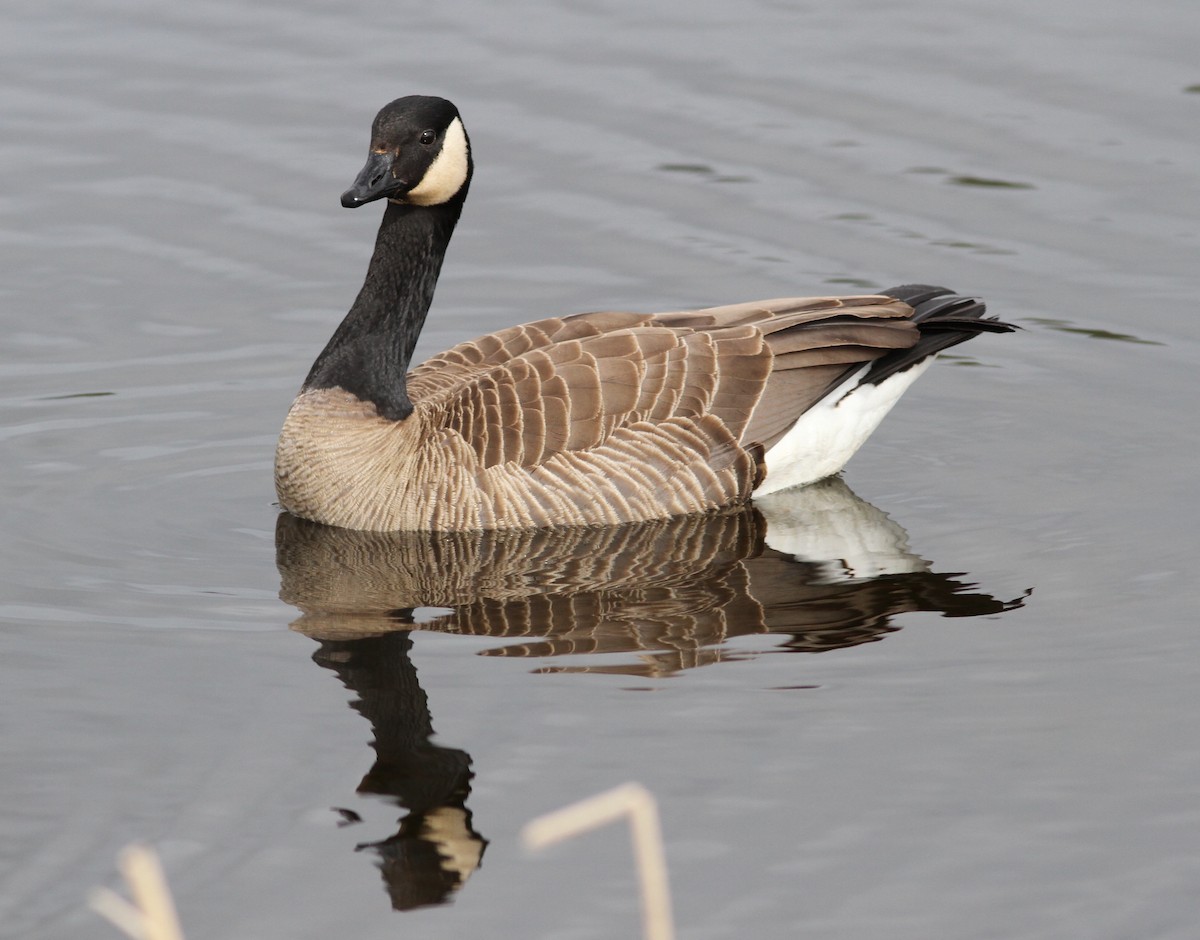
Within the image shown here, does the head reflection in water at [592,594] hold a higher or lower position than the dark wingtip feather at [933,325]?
lower

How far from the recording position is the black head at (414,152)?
11.3 m

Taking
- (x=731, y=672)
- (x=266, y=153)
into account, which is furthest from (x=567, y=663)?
(x=266, y=153)

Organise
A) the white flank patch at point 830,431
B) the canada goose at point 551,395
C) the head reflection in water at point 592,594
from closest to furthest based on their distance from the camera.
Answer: the head reflection in water at point 592,594 → the canada goose at point 551,395 → the white flank patch at point 830,431

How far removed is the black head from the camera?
1133 centimetres

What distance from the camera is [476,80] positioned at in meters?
18.2

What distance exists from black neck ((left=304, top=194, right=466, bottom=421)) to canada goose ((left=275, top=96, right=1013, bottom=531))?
0.04ft

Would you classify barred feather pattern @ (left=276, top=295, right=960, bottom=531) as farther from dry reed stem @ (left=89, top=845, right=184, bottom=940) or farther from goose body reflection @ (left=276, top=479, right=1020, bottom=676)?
dry reed stem @ (left=89, top=845, right=184, bottom=940)

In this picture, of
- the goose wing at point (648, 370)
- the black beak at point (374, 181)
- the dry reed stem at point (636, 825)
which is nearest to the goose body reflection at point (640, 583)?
the goose wing at point (648, 370)

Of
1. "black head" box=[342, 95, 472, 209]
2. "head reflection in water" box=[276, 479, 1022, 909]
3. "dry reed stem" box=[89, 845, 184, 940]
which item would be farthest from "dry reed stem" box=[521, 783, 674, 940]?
"black head" box=[342, 95, 472, 209]

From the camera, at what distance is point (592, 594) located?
35.1 ft

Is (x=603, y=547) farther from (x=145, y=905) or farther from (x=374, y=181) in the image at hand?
(x=145, y=905)

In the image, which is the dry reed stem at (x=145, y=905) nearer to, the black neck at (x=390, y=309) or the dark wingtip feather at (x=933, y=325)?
the black neck at (x=390, y=309)

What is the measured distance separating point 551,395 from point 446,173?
1504 millimetres

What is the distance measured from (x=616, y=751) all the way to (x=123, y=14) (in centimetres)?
1380
